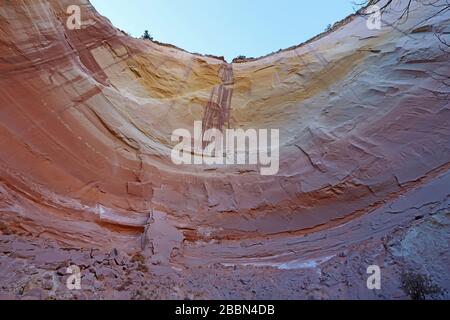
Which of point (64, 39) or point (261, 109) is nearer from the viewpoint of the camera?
point (64, 39)

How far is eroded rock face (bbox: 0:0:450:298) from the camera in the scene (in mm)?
4109

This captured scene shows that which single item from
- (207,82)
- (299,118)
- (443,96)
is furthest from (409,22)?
(207,82)

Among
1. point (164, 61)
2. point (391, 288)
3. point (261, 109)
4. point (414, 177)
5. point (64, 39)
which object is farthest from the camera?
point (164, 61)

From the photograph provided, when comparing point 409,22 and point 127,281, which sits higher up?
point 409,22

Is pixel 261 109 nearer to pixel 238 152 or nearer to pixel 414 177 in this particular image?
pixel 238 152

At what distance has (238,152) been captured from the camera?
6324 millimetres

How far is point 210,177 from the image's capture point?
5.76 m

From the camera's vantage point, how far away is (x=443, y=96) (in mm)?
5645

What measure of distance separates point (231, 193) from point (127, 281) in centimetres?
221

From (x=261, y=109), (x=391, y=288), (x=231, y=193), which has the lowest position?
(x=391, y=288)

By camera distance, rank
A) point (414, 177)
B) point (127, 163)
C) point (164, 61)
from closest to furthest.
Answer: point (414, 177), point (127, 163), point (164, 61)

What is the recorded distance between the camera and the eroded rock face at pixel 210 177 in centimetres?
411

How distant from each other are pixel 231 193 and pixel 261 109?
92.7 inches

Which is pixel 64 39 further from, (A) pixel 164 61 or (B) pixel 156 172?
(B) pixel 156 172
